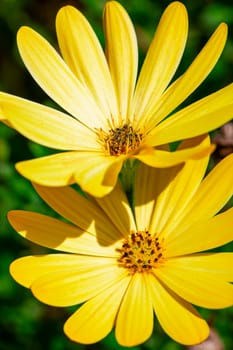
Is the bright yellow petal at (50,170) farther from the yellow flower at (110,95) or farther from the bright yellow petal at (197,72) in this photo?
the bright yellow petal at (197,72)

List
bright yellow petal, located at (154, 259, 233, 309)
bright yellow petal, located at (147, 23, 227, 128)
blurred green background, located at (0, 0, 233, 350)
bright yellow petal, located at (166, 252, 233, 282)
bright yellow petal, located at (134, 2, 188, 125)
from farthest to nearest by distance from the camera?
blurred green background, located at (0, 0, 233, 350)
bright yellow petal, located at (134, 2, 188, 125)
bright yellow petal, located at (147, 23, 227, 128)
bright yellow petal, located at (166, 252, 233, 282)
bright yellow petal, located at (154, 259, 233, 309)

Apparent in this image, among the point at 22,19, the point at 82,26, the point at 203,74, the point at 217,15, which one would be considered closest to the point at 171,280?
the point at 203,74

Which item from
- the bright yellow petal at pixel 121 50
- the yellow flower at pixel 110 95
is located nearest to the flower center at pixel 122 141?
the yellow flower at pixel 110 95

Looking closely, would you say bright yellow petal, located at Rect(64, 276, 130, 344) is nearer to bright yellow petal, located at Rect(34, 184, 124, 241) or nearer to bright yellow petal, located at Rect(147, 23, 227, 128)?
bright yellow petal, located at Rect(34, 184, 124, 241)

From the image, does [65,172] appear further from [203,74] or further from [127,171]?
[203,74]

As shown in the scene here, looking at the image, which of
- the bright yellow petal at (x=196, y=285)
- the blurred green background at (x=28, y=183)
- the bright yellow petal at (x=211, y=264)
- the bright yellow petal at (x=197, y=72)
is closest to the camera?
the bright yellow petal at (x=196, y=285)

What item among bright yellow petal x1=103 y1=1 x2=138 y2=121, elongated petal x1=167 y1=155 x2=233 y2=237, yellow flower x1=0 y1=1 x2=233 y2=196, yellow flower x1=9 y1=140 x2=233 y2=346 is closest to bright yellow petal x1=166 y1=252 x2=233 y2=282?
yellow flower x1=9 y1=140 x2=233 y2=346
